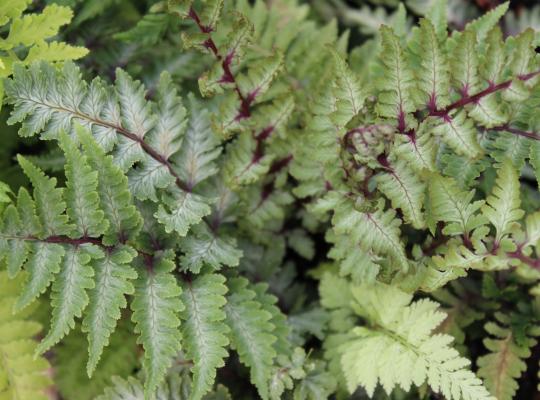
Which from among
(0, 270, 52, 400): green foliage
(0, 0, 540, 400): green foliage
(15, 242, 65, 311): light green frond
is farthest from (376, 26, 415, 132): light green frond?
(0, 270, 52, 400): green foliage

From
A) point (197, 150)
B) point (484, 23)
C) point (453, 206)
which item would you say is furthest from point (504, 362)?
point (197, 150)

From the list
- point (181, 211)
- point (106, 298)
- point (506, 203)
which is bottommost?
point (106, 298)

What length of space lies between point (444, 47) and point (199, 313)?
1.11 meters

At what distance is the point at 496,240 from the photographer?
62.3 inches

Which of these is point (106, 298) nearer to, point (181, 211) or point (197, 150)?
point (181, 211)

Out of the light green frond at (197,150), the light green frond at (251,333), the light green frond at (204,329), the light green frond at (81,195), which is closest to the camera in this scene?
the light green frond at (81,195)

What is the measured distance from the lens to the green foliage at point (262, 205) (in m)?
1.60

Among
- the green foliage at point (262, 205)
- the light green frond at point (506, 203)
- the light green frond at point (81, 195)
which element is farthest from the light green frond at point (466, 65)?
the light green frond at point (81, 195)

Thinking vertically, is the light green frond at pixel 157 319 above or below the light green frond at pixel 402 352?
above

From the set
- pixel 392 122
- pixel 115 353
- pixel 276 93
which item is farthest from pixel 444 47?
pixel 115 353

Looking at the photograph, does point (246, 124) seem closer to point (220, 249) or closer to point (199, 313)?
point (220, 249)

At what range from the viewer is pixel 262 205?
6.91ft

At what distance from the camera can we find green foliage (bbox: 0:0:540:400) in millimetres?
1600

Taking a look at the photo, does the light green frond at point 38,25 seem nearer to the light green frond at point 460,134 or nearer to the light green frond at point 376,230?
Result: the light green frond at point 376,230
